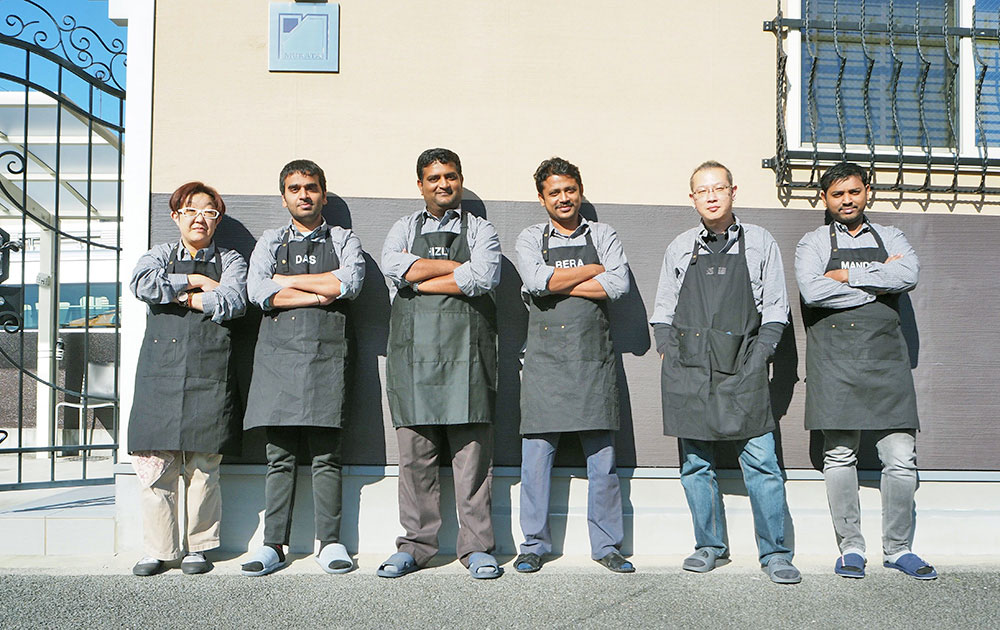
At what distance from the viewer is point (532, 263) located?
3.75 metres

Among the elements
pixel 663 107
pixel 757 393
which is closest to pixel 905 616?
pixel 757 393

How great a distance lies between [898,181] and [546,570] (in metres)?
2.67

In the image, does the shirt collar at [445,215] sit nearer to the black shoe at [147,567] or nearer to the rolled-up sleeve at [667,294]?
the rolled-up sleeve at [667,294]

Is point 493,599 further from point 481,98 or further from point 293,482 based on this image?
point 481,98

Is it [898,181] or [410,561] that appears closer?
[410,561]

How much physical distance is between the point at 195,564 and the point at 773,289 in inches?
111

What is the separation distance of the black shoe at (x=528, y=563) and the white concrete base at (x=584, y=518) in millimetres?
280

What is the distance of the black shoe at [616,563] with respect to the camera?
3.61 m

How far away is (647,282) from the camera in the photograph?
4.15 m

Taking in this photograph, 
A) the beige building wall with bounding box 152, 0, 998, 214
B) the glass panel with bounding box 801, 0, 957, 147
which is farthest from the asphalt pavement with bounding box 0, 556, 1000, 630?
the glass panel with bounding box 801, 0, 957, 147

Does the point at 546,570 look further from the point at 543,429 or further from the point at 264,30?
the point at 264,30

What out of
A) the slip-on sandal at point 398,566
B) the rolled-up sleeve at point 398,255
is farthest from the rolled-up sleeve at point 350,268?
the slip-on sandal at point 398,566

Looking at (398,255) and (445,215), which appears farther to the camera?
(445,215)

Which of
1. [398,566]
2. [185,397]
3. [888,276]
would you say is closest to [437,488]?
[398,566]
